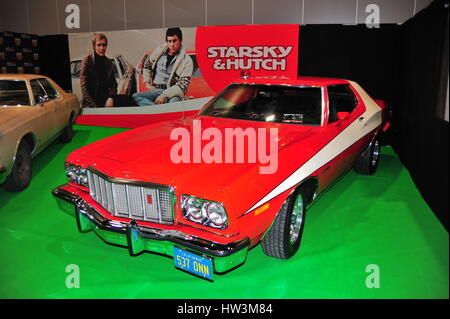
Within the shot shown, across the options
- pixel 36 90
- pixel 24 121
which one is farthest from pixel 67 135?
pixel 24 121

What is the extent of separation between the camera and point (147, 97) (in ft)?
30.4

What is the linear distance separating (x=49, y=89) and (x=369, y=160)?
5.53 m

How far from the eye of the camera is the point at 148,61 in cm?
917

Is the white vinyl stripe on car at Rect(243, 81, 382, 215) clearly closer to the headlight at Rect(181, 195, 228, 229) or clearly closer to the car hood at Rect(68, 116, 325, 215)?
the car hood at Rect(68, 116, 325, 215)

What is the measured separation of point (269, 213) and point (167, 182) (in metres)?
0.78

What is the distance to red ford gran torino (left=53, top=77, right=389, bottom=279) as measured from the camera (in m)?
2.54

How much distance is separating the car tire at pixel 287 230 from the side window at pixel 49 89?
5058 mm

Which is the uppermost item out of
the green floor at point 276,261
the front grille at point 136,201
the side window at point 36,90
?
the side window at point 36,90

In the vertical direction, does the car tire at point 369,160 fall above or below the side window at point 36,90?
below

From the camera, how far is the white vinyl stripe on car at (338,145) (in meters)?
2.87

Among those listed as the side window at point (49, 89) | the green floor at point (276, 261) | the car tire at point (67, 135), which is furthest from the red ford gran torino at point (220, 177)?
the car tire at point (67, 135)

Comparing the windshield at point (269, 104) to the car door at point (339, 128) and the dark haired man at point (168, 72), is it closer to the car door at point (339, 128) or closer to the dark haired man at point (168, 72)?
the car door at point (339, 128)

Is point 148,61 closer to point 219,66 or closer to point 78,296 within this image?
point 219,66
